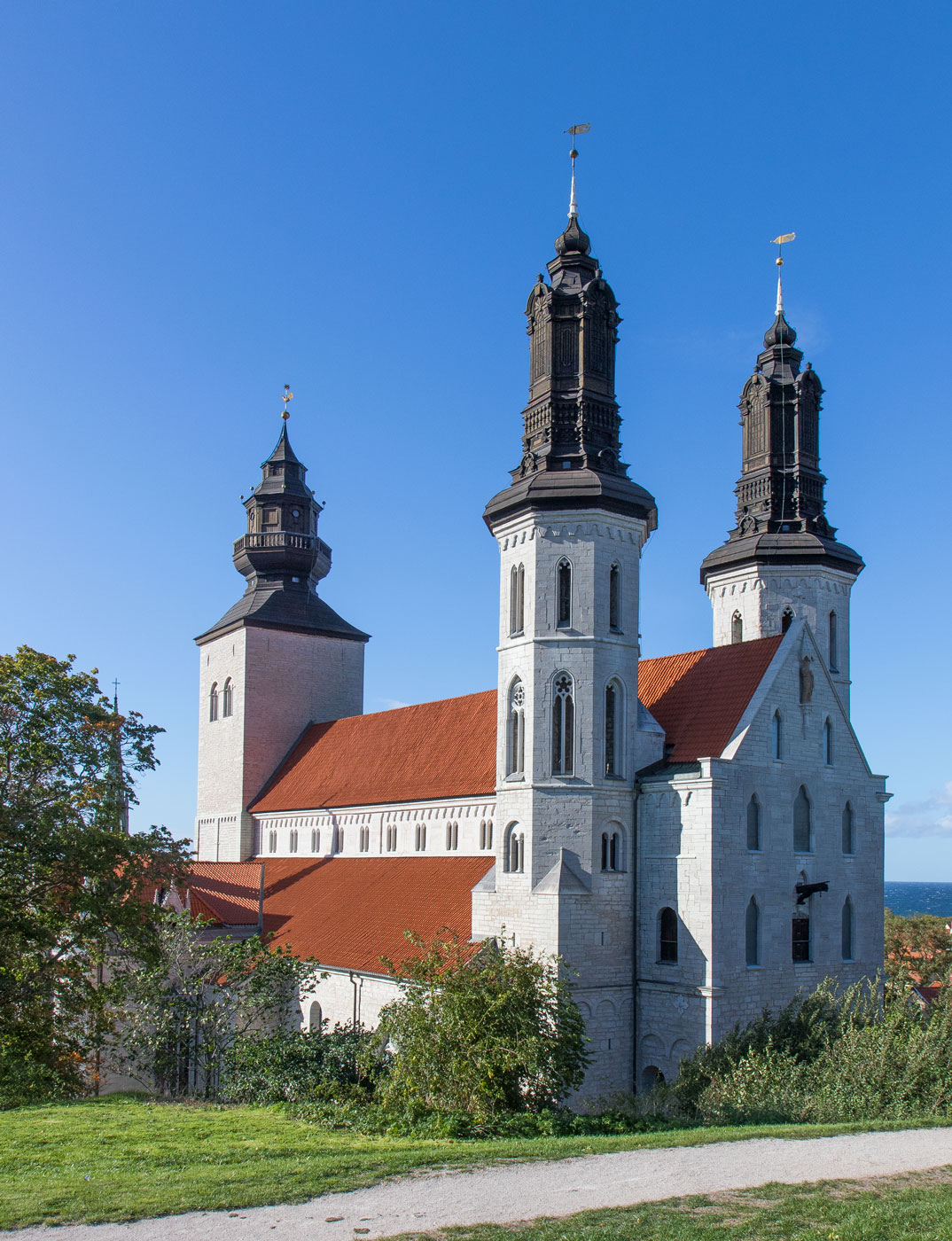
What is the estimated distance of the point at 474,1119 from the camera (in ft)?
54.9

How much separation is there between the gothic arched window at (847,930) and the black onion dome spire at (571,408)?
427 inches

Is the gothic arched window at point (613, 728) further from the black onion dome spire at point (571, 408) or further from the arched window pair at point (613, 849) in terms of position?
the black onion dome spire at point (571, 408)

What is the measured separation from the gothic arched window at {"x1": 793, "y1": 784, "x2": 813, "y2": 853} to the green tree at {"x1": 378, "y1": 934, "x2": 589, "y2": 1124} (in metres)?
8.84

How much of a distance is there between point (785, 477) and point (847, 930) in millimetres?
14915

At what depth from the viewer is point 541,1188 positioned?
11.9 meters

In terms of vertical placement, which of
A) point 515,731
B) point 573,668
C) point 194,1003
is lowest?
point 194,1003

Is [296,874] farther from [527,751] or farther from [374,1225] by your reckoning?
[374,1225]

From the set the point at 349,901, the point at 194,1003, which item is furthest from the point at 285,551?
the point at 194,1003

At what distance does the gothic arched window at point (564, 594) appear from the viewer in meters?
27.1

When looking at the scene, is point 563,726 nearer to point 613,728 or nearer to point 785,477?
point 613,728

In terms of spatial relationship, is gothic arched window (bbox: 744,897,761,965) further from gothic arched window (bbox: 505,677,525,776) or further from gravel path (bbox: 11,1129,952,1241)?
gravel path (bbox: 11,1129,952,1241)

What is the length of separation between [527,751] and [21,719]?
1125cm

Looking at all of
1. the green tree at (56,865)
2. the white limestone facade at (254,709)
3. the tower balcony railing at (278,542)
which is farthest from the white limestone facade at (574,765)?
the tower balcony railing at (278,542)

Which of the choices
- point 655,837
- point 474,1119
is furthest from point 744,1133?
point 655,837
